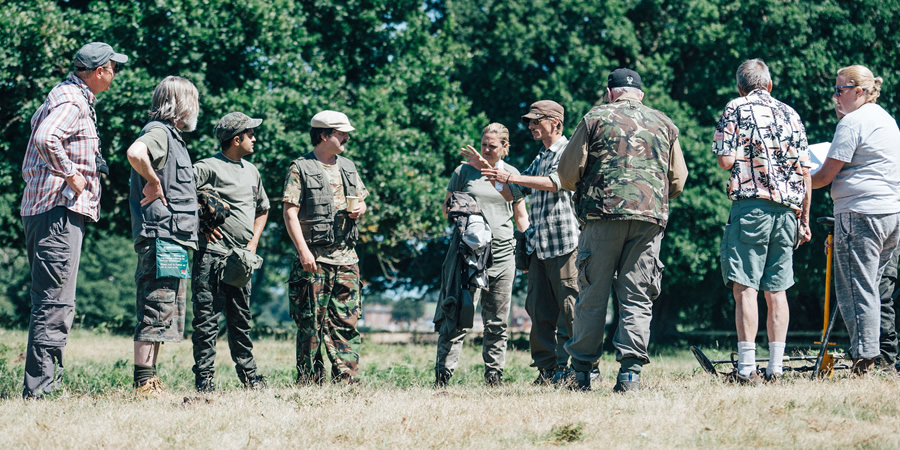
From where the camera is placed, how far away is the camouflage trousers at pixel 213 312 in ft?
20.8

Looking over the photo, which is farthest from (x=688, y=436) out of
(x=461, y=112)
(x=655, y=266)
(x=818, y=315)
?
(x=818, y=315)

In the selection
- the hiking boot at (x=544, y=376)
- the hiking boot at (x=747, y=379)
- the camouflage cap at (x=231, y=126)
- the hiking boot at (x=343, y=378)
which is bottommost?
the hiking boot at (x=343, y=378)

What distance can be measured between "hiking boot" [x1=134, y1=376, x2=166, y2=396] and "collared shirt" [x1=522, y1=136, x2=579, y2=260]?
317cm

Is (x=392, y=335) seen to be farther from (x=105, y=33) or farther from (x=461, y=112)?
(x=105, y=33)

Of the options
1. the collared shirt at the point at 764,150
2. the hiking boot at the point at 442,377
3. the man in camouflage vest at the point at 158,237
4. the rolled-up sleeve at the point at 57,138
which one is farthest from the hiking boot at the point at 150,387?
the collared shirt at the point at 764,150

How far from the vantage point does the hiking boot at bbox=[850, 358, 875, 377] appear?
586cm

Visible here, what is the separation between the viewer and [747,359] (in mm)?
5660

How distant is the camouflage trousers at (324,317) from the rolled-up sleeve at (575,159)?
7.26ft

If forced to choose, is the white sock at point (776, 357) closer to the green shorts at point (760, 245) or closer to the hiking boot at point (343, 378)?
the green shorts at point (760, 245)

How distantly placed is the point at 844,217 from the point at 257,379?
4829 millimetres

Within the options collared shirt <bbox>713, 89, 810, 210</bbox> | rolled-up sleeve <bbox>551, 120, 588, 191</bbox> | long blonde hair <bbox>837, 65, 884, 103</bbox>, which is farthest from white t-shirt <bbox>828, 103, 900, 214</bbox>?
rolled-up sleeve <bbox>551, 120, 588, 191</bbox>

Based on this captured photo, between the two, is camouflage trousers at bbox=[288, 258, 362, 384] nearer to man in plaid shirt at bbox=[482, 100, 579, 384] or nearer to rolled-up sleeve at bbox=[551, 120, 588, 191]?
Result: man in plaid shirt at bbox=[482, 100, 579, 384]

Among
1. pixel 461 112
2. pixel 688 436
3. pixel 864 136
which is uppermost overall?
pixel 461 112

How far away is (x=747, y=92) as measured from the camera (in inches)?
233
